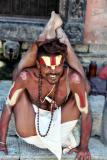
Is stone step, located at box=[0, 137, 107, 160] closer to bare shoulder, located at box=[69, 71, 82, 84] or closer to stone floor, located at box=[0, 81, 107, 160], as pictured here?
stone floor, located at box=[0, 81, 107, 160]

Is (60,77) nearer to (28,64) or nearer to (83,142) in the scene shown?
(28,64)

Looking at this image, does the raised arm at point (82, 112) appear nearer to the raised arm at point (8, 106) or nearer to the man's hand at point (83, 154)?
the man's hand at point (83, 154)

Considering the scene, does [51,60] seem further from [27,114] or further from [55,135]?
[55,135]

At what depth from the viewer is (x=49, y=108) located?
4605 mm

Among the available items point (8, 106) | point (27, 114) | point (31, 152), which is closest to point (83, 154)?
point (31, 152)

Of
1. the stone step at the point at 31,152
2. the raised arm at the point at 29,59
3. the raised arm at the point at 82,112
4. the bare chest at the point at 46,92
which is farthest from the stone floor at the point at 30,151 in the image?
the raised arm at the point at 29,59

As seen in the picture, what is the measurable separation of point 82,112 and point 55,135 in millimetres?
329

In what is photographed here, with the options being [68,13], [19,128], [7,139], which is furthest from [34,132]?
[68,13]

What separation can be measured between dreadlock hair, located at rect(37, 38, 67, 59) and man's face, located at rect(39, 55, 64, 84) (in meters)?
0.04

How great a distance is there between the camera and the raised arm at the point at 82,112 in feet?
14.4

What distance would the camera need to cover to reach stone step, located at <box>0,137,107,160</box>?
15.0 feet

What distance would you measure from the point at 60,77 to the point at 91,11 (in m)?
2.00

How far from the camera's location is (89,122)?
4543mm

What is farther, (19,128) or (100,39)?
(100,39)
